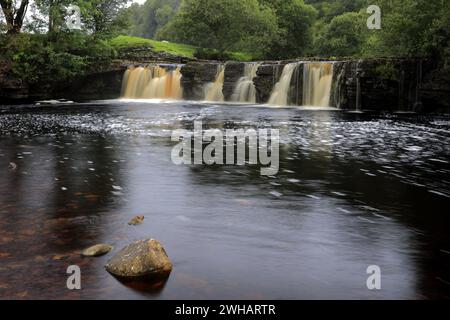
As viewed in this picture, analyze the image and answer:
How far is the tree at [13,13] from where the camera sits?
40594mm

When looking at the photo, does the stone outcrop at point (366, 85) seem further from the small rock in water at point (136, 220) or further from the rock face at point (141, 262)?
the rock face at point (141, 262)

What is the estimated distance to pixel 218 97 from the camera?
151 feet

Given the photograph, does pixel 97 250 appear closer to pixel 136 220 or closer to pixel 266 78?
pixel 136 220

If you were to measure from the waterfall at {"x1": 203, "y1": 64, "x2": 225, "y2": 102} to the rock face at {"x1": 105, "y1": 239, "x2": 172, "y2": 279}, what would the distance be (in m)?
39.7

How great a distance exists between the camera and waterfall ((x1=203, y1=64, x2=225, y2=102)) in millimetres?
45625

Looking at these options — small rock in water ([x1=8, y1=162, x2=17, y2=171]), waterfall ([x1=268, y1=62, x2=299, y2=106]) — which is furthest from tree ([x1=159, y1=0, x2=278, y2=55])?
small rock in water ([x1=8, y1=162, x2=17, y2=171])

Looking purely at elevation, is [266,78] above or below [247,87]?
above

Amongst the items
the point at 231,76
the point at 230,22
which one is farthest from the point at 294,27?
the point at 231,76

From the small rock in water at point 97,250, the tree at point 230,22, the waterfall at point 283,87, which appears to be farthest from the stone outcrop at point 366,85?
the small rock in water at point 97,250

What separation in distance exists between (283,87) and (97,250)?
114ft

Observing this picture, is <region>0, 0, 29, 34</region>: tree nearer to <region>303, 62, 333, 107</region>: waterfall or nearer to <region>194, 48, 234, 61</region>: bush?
<region>303, 62, 333, 107</region>: waterfall

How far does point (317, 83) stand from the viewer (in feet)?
123

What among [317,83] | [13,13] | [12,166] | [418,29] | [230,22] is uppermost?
[230,22]

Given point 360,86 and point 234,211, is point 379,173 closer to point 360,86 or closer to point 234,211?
point 234,211
